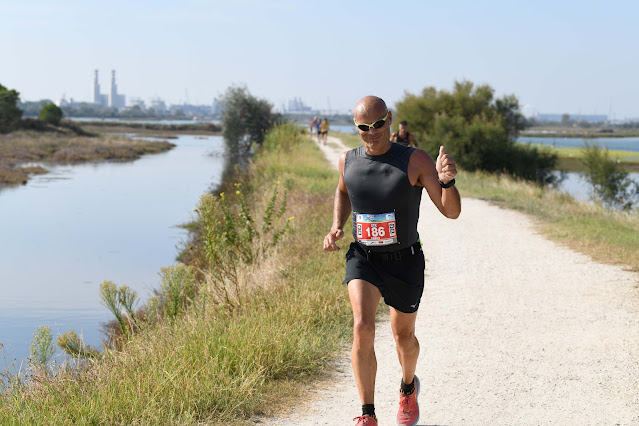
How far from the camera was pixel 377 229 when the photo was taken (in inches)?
184

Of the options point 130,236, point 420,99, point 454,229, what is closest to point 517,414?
point 454,229

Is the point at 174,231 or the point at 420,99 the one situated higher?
the point at 420,99

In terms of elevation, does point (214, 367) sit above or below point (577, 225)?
above

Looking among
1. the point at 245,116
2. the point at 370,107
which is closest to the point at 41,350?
the point at 370,107

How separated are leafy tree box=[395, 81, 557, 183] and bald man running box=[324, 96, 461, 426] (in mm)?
30190

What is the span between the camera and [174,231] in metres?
22.2

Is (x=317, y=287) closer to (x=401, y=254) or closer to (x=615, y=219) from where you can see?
(x=401, y=254)

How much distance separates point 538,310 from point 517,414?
133 inches

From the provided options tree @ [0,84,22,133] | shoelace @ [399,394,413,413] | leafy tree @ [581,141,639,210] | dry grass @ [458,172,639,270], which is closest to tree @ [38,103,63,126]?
tree @ [0,84,22,133]

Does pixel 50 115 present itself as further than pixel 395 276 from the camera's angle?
Yes

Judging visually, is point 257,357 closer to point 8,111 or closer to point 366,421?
point 366,421

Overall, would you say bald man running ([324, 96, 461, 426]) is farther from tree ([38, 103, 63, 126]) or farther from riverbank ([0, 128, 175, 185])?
tree ([38, 103, 63, 126])

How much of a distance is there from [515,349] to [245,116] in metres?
47.4

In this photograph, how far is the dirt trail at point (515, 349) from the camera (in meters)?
5.32
